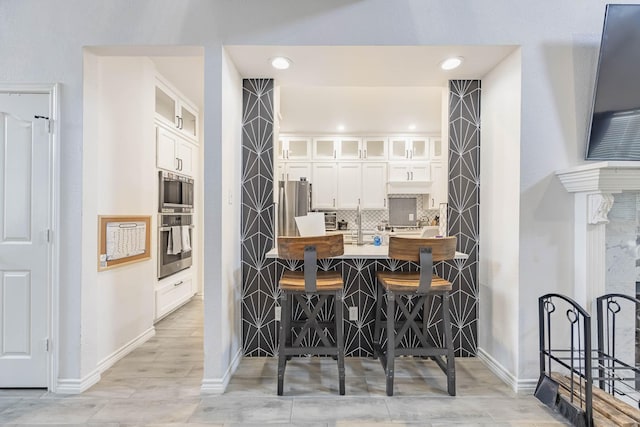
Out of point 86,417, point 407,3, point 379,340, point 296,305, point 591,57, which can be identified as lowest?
point 86,417

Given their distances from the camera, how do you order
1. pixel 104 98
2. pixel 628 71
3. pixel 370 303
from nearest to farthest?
pixel 628 71 < pixel 104 98 < pixel 370 303

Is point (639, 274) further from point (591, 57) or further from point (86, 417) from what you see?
point (86, 417)

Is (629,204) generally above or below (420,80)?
below

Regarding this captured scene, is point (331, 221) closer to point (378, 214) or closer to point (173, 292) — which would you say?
point (378, 214)

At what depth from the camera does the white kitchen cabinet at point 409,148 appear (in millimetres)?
5414

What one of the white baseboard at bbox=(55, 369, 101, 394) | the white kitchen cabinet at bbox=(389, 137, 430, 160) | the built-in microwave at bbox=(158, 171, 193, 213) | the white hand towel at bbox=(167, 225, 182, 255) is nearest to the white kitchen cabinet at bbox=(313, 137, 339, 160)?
the white kitchen cabinet at bbox=(389, 137, 430, 160)

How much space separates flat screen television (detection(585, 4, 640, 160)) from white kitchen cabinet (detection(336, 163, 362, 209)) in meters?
3.40

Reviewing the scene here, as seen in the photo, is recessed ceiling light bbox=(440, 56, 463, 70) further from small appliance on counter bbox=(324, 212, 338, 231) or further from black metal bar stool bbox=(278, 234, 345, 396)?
small appliance on counter bbox=(324, 212, 338, 231)

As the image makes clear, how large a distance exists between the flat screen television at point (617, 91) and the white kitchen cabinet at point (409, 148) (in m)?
3.25

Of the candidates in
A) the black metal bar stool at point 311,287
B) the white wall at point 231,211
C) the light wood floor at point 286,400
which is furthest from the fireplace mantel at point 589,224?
the white wall at point 231,211

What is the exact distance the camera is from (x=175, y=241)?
3.79m

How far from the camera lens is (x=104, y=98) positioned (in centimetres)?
260

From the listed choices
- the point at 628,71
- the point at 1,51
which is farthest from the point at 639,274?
the point at 1,51

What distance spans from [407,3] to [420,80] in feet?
2.20
